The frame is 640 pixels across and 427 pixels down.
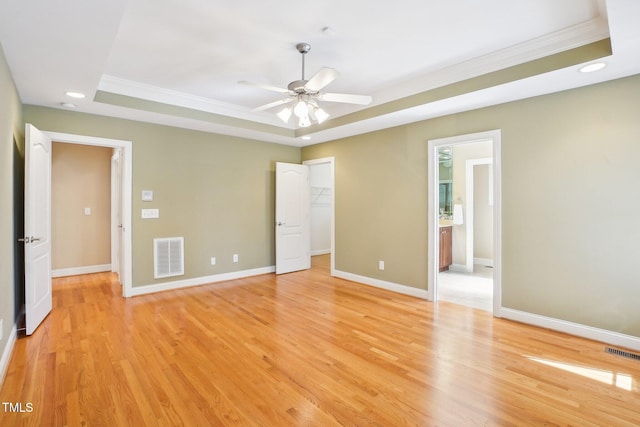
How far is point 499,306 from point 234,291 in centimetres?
348

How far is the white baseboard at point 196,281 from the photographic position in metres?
4.45

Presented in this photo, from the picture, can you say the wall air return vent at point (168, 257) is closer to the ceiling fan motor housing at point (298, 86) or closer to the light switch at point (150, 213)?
the light switch at point (150, 213)

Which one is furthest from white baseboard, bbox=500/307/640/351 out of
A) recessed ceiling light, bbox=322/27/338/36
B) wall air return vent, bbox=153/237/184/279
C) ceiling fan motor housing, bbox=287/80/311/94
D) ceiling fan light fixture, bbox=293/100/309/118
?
wall air return vent, bbox=153/237/184/279

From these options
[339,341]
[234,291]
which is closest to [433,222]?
[339,341]

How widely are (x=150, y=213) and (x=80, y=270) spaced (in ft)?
7.95

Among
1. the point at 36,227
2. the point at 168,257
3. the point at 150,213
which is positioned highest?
the point at 150,213

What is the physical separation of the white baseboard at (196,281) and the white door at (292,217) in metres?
0.38

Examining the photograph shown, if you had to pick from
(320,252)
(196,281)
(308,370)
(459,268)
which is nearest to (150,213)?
(196,281)

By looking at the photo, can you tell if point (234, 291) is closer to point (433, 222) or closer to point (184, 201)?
point (184, 201)

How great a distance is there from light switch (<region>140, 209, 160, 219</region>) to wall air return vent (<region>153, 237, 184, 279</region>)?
0.35 metres

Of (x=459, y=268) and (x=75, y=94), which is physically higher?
(x=75, y=94)

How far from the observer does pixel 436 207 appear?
4.24 m

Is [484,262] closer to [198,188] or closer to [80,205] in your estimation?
[198,188]

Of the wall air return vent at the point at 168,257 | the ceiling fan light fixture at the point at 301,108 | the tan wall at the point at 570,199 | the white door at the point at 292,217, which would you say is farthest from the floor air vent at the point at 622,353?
the wall air return vent at the point at 168,257
